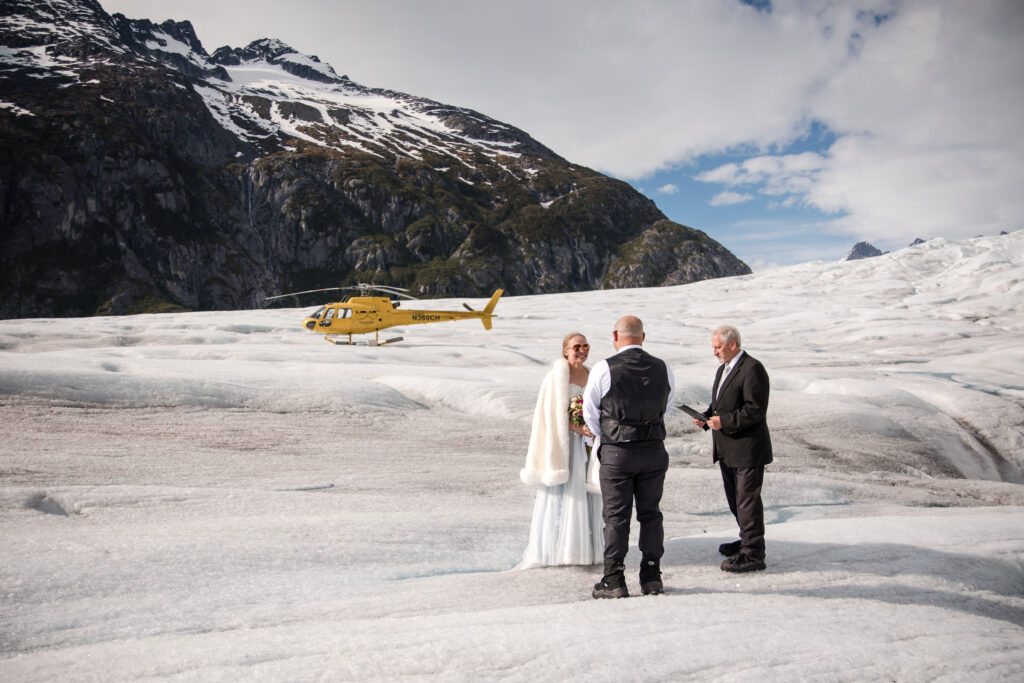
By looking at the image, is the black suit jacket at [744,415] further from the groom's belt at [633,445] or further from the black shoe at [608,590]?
the black shoe at [608,590]

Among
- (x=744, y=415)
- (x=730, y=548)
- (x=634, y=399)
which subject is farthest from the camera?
(x=730, y=548)

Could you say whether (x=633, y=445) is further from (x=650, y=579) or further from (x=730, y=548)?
(x=730, y=548)

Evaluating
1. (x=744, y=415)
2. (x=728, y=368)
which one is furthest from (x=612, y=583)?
(x=728, y=368)

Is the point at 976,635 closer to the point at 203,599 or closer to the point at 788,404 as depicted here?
the point at 203,599

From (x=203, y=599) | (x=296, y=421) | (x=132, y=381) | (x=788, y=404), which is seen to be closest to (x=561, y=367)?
(x=203, y=599)

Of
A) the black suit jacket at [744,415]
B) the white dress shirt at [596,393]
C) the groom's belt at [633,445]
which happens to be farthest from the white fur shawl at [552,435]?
the black suit jacket at [744,415]

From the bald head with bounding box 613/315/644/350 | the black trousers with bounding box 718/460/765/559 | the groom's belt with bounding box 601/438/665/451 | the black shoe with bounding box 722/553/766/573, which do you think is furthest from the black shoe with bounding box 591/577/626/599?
the bald head with bounding box 613/315/644/350

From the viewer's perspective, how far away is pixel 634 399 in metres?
5.28

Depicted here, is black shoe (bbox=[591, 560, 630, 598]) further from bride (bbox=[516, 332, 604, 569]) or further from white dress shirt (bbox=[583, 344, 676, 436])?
white dress shirt (bbox=[583, 344, 676, 436])

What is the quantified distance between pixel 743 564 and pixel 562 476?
7.16 ft

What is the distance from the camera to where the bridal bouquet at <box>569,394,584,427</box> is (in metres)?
5.84

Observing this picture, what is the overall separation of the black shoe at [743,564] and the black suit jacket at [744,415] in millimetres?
975

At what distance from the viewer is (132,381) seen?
1168 centimetres

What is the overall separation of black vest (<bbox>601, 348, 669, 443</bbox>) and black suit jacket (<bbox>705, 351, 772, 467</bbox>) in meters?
1.15
